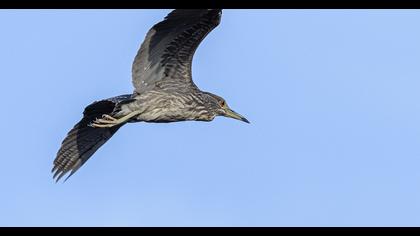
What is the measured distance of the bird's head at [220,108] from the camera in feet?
47.9

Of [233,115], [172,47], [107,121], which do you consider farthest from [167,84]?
[233,115]

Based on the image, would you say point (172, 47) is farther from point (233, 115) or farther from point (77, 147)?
point (77, 147)

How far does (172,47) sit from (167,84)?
0.62 m

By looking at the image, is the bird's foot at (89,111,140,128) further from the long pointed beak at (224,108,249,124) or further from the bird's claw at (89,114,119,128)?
the long pointed beak at (224,108,249,124)

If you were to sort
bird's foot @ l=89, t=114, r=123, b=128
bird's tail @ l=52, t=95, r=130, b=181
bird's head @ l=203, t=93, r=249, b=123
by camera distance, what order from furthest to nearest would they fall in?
bird's tail @ l=52, t=95, r=130, b=181 < bird's head @ l=203, t=93, r=249, b=123 < bird's foot @ l=89, t=114, r=123, b=128

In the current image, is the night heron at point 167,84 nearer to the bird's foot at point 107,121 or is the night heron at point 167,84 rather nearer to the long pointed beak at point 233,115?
the bird's foot at point 107,121

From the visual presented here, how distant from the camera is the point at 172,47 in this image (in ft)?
46.1

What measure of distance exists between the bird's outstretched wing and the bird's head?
0.50 metres

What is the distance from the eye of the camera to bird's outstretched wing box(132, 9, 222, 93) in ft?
44.8

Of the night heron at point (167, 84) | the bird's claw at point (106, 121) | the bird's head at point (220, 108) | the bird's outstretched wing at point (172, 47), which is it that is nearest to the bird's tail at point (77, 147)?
the night heron at point (167, 84)

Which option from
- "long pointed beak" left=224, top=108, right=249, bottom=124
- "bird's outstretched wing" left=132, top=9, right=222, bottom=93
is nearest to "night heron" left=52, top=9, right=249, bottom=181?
"bird's outstretched wing" left=132, top=9, right=222, bottom=93

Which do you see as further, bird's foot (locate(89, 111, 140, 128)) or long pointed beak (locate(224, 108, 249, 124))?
long pointed beak (locate(224, 108, 249, 124))
